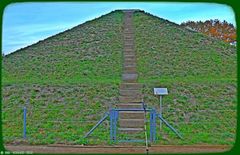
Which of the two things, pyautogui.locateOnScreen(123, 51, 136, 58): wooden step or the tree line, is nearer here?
the tree line

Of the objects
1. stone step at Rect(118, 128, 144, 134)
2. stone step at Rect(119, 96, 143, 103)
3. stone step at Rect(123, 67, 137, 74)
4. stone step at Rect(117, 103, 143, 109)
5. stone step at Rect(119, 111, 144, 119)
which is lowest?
stone step at Rect(118, 128, 144, 134)

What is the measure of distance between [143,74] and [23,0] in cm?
799

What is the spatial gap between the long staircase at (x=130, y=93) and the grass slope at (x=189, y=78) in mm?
190

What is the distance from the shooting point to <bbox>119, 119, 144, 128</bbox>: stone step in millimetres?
6674

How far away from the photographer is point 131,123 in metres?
6.80

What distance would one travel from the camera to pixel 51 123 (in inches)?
265

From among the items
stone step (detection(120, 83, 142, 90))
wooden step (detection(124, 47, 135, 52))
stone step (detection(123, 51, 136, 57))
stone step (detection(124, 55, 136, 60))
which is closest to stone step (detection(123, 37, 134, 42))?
wooden step (detection(124, 47, 135, 52))

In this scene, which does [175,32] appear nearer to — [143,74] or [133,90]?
[143,74]

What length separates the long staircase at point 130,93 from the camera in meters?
6.70

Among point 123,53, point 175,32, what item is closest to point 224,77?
point 123,53

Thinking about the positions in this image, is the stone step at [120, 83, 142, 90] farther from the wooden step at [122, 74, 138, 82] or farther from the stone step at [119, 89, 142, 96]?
the wooden step at [122, 74, 138, 82]

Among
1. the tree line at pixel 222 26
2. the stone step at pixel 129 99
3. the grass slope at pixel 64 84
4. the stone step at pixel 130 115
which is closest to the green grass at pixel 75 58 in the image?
the grass slope at pixel 64 84

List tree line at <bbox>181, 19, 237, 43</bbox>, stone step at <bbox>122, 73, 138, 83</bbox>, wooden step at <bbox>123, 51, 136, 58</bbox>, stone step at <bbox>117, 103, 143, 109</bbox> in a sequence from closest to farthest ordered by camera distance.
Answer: tree line at <bbox>181, 19, 237, 43</bbox>
stone step at <bbox>117, 103, 143, 109</bbox>
stone step at <bbox>122, 73, 138, 83</bbox>
wooden step at <bbox>123, 51, 136, 58</bbox>

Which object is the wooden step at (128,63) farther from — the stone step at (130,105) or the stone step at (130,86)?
the stone step at (130,105)
